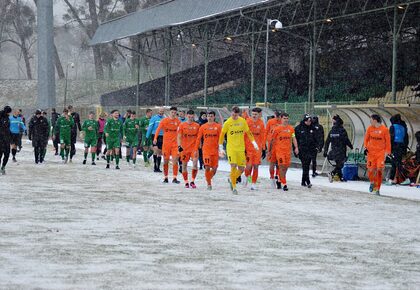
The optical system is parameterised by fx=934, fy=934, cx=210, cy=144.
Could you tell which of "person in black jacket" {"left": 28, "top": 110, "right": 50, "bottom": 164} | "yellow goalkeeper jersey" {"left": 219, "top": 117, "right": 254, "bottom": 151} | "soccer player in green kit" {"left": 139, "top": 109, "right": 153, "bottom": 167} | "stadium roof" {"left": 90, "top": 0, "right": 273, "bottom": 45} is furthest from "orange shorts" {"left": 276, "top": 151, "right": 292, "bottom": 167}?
"stadium roof" {"left": 90, "top": 0, "right": 273, "bottom": 45}

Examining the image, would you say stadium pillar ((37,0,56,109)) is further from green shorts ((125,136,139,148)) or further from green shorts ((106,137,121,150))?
green shorts ((106,137,121,150))

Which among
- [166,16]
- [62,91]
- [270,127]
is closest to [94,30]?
[62,91]

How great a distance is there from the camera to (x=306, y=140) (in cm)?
2353

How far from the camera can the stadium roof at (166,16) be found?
134ft

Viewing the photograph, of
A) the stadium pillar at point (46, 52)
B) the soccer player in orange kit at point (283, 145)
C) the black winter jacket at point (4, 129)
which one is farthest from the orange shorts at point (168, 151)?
the stadium pillar at point (46, 52)

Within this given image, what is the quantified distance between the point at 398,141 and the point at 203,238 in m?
13.0

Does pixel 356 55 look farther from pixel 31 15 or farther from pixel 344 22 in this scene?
pixel 31 15

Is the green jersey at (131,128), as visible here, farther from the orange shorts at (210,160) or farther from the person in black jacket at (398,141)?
the orange shorts at (210,160)

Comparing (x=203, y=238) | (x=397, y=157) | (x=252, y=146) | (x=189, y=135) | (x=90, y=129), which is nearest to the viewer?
(x=203, y=238)

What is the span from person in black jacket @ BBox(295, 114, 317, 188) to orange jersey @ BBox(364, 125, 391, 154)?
2.29 m

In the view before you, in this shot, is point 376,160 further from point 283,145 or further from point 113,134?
point 113,134

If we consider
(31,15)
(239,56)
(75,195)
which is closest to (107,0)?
(31,15)

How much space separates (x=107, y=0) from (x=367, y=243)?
85363 millimetres

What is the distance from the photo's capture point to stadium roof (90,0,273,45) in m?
40.8
